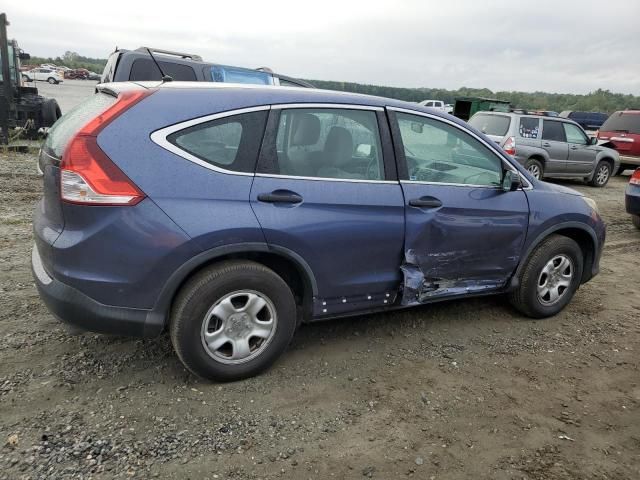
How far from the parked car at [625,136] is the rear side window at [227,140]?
14268 millimetres

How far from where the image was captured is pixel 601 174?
13.2m

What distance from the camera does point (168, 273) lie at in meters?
2.78

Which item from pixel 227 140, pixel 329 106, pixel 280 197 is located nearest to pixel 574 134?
pixel 329 106

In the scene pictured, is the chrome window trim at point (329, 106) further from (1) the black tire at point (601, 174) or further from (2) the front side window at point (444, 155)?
(1) the black tire at point (601, 174)

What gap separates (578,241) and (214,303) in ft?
10.7

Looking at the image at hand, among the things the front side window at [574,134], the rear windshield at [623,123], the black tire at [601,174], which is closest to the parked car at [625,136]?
the rear windshield at [623,123]

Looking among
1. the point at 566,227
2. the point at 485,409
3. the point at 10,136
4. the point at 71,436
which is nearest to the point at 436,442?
the point at 485,409

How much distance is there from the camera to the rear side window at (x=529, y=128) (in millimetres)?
11797

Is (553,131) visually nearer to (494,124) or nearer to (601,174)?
(494,124)

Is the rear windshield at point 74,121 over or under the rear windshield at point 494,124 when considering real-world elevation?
over

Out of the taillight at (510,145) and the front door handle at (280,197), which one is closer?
the front door handle at (280,197)

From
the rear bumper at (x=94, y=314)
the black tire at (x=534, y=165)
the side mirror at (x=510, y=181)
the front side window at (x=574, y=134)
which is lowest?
the black tire at (x=534, y=165)

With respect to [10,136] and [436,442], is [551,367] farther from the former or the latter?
[10,136]

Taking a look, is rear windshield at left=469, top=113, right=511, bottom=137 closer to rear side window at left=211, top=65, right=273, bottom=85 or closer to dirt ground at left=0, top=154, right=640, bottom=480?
rear side window at left=211, top=65, right=273, bottom=85
